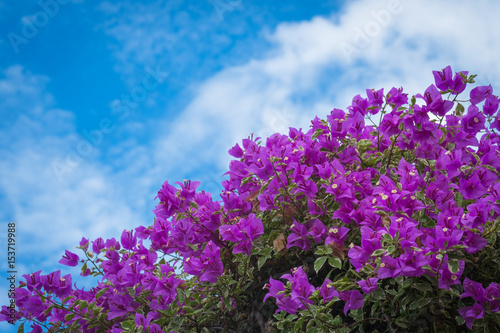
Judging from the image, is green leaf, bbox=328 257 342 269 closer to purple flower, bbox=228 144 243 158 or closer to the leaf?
the leaf

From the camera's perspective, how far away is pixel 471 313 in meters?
1.64

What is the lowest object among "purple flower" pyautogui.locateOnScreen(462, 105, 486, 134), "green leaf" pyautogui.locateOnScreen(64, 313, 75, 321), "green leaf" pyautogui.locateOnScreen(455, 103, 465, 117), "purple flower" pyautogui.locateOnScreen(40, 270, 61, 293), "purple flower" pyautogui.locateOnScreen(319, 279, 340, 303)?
"purple flower" pyautogui.locateOnScreen(319, 279, 340, 303)

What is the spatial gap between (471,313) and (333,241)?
0.56 meters

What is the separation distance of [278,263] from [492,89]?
141 cm

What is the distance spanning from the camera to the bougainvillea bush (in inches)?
65.2

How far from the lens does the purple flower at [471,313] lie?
5.36 feet

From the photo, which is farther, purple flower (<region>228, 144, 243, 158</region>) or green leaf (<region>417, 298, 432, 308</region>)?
purple flower (<region>228, 144, 243, 158</region>)

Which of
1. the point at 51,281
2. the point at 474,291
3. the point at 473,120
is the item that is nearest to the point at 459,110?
the point at 473,120

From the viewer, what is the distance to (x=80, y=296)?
2.58 metres

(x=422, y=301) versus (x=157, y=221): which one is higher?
(x=157, y=221)

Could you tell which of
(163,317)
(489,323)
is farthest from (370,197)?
(163,317)

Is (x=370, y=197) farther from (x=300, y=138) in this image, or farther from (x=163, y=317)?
(x=163, y=317)

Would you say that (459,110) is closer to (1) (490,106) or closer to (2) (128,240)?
(1) (490,106)

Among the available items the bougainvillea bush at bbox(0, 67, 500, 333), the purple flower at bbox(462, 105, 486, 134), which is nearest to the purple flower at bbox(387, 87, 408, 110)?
the bougainvillea bush at bbox(0, 67, 500, 333)
